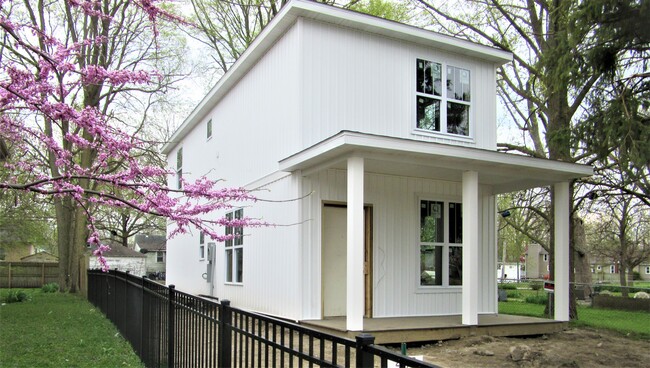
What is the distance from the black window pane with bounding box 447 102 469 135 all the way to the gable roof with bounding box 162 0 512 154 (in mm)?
1101

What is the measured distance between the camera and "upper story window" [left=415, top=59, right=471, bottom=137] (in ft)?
36.0

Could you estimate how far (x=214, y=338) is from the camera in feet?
13.9

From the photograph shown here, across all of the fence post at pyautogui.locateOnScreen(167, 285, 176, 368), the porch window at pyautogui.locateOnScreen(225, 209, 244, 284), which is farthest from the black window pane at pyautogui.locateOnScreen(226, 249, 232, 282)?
the fence post at pyautogui.locateOnScreen(167, 285, 176, 368)

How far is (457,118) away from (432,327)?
4.53 m

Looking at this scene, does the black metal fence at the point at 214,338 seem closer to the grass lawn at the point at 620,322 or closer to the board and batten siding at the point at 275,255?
the board and batten siding at the point at 275,255

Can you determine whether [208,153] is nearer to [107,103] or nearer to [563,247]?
[107,103]

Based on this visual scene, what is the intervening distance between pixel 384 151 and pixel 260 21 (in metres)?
16.5

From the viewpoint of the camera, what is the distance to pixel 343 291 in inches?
403

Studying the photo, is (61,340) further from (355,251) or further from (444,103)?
(444,103)

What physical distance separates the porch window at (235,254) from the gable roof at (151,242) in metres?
44.8

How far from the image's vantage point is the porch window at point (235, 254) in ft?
40.8

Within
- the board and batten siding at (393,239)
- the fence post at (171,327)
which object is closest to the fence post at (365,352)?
the fence post at (171,327)

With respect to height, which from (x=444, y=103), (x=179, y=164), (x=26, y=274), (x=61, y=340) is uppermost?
(x=444, y=103)

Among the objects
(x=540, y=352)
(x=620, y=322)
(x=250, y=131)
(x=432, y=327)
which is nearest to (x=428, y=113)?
(x=250, y=131)
